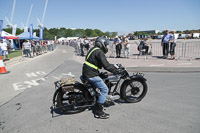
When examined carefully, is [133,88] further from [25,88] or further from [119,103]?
[25,88]

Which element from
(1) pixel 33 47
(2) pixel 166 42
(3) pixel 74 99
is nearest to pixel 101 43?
(3) pixel 74 99

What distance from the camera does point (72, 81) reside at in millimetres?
3400

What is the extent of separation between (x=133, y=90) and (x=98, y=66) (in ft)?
4.49

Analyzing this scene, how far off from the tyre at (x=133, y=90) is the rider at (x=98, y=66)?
68cm

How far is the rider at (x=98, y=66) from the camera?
3.23m

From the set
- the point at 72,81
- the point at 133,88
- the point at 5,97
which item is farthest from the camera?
the point at 5,97

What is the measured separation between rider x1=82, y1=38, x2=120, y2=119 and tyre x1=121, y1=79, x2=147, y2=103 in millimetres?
676

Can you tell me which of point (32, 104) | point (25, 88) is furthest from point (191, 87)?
point (25, 88)

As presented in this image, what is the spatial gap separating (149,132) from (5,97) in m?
4.67

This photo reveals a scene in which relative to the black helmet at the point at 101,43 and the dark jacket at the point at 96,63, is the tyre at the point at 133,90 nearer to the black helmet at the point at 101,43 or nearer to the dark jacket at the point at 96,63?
the dark jacket at the point at 96,63

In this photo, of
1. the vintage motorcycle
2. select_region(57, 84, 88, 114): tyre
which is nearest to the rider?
the vintage motorcycle

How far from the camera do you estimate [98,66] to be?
3.37 metres

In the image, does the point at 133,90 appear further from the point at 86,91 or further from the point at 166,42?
the point at 166,42

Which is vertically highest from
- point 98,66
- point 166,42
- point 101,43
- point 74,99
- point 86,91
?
point 166,42
